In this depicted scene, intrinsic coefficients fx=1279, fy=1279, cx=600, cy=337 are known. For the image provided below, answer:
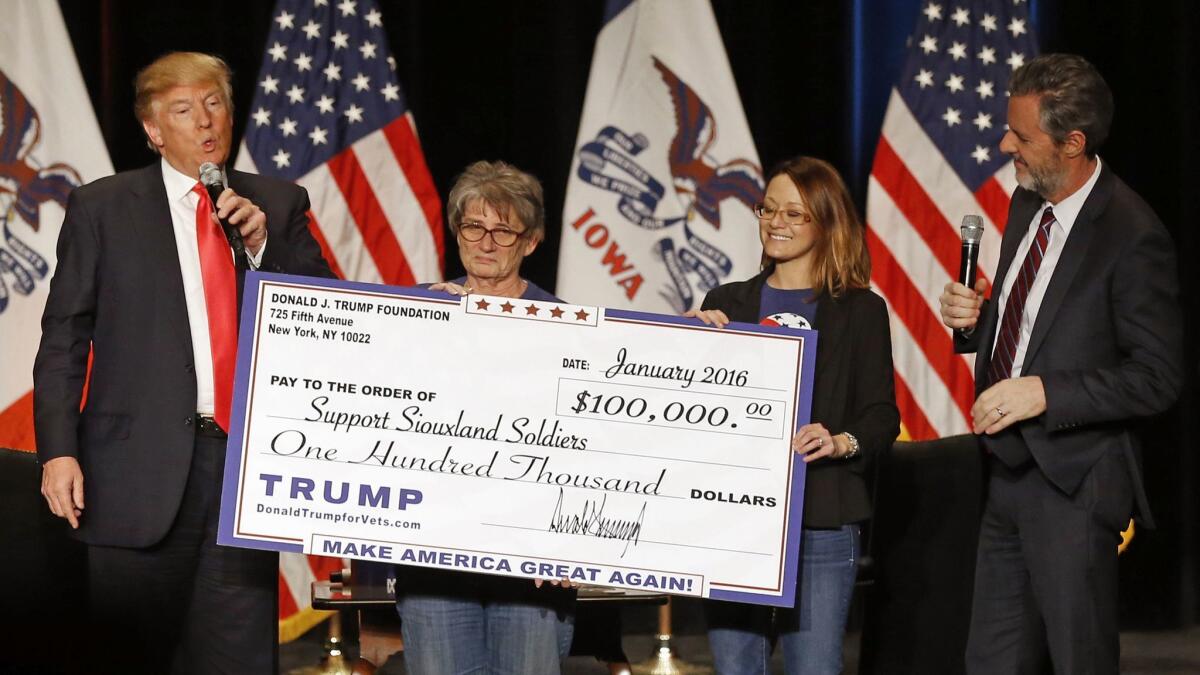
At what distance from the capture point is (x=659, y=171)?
4.86 metres

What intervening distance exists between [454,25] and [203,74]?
214 centimetres

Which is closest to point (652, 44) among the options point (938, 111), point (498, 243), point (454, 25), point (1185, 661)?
point (454, 25)

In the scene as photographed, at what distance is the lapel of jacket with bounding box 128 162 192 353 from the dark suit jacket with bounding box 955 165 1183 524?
1.83 metres

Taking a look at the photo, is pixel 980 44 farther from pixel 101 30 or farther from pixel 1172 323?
pixel 101 30

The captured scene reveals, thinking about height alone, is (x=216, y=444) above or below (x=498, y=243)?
below

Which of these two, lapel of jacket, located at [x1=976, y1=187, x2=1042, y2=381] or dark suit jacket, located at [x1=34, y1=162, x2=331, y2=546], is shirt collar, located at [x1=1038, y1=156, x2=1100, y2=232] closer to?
lapel of jacket, located at [x1=976, y1=187, x2=1042, y2=381]

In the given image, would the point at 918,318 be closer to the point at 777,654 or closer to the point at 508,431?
the point at 777,654

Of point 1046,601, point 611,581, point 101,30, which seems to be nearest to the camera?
point 611,581

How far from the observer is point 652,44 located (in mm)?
4879

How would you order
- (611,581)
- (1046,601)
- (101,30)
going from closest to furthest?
(611,581) → (1046,601) → (101,30)

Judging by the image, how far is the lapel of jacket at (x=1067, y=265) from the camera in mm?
2773

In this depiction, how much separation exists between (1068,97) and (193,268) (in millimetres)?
1958

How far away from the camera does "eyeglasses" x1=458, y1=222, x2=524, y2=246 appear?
108 inches

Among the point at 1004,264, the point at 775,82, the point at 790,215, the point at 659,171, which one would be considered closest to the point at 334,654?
the point at 659,171
